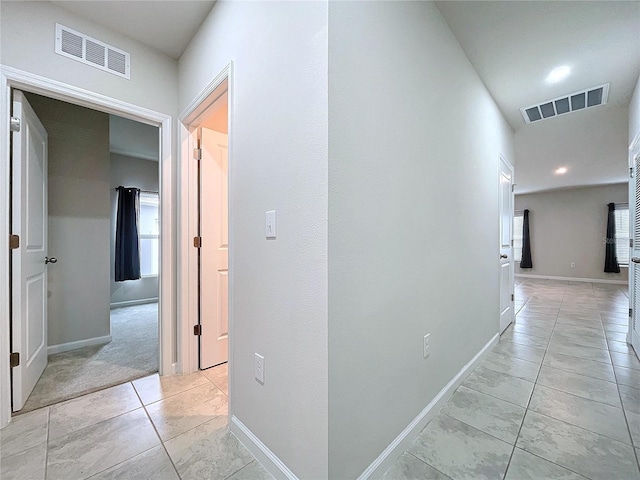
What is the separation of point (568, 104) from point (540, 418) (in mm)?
→ 2895

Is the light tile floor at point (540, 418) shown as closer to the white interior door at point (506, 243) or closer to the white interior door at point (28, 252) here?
the white interior door at point (506, 243)

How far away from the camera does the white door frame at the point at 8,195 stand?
1.55 metres

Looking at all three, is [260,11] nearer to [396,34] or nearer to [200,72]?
[396,34]

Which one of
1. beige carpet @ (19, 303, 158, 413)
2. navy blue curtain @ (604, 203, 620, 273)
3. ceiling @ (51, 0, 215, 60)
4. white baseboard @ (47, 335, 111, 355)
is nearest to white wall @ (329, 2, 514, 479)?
ceiling @ (51, 0, 215, 60)

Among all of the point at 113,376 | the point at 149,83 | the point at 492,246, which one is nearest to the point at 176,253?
the point at 113,376

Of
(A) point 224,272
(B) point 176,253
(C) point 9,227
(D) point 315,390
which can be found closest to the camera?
(D) point 315,390

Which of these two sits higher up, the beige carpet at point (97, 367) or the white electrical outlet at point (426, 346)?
the white electrical outlet at point (426, 346)

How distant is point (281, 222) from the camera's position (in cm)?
116

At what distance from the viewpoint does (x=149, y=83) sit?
6.71ft

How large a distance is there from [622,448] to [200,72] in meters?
3.19

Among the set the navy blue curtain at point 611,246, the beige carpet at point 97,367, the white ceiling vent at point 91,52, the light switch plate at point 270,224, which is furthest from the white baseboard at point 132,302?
the navy blue curtain at point 611,246

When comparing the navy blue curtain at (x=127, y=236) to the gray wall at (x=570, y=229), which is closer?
the navy blue curtain at (x=127, y=236)

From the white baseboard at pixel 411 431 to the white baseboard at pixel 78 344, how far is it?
2.92 m

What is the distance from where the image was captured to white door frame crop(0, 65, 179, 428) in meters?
1.55
